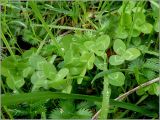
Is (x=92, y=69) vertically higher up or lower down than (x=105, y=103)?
higher up

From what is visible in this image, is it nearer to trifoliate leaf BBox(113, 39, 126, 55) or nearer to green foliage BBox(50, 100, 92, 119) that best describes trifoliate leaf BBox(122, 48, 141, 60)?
trifoliate leaf BBox(113, 39, 126, 55)

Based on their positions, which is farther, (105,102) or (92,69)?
(92,69)

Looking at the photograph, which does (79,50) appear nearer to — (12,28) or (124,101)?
(124,101)

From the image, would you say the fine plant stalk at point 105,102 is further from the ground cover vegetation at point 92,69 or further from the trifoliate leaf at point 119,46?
the trifoliate leaf at point 119,46

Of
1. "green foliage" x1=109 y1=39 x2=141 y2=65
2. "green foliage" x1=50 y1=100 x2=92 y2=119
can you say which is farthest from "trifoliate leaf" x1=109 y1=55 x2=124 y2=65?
"green foliage" x1=50 y1=100 x2=92 y2=119

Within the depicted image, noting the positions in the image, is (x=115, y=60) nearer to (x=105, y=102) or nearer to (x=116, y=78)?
(x=116, y=78)

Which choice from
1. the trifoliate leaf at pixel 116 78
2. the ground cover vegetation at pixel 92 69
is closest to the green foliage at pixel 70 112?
the ground cover vegetation at pixel 92 69

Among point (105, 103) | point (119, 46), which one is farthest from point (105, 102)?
point (119, 46)

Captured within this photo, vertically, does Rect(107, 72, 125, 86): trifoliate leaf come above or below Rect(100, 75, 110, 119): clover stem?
above
